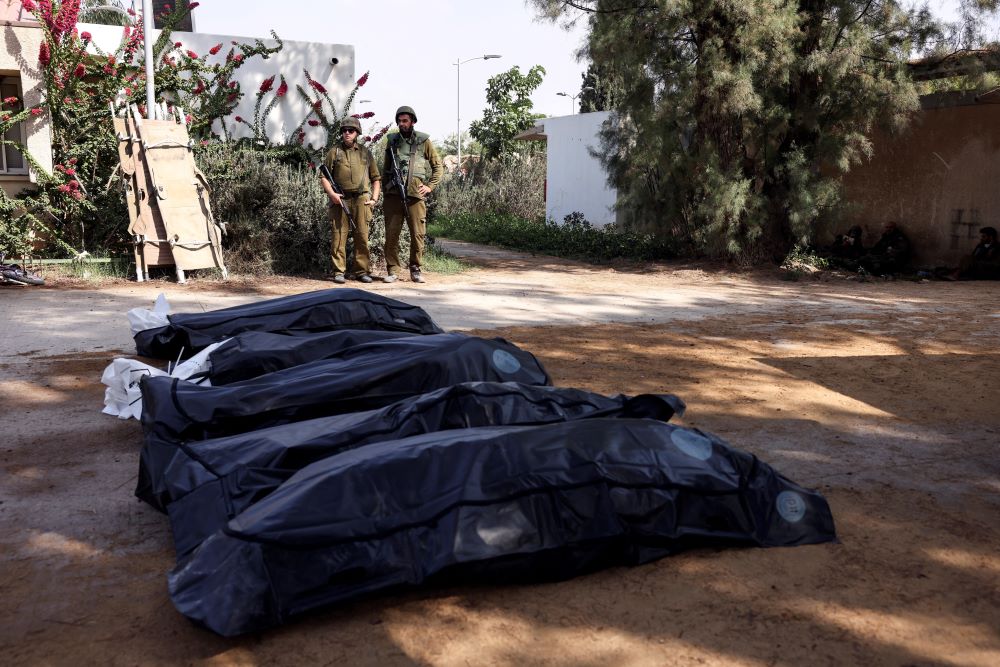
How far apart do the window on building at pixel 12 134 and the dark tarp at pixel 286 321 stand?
6.25m

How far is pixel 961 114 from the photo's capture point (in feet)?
42.5

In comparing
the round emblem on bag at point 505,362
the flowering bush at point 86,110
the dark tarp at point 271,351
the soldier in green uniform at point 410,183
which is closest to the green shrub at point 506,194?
the flowering bush at point 86,110

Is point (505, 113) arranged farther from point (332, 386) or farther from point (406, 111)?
point (332, 386)

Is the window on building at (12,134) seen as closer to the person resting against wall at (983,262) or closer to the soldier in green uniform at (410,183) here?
the soldier in green uniform at (410,183)

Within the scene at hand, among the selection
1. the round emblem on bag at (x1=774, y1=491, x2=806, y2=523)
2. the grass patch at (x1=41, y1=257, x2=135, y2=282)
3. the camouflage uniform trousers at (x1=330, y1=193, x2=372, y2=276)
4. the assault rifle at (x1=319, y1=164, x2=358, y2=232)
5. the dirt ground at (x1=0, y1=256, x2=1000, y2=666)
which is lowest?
the dirt ground at (x1=0, y1=256, x2=1000, y2=666)

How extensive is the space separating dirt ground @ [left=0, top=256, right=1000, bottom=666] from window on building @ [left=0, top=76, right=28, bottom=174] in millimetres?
5847

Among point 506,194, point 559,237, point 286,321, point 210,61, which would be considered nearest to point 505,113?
point 506,194

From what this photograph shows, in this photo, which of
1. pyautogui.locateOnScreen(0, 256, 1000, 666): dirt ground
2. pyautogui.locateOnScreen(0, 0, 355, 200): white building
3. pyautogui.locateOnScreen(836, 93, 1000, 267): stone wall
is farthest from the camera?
pyautogui.locateOnScreen(836, 93, 1000, 267): stone wall

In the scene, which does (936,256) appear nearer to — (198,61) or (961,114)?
(961,114)

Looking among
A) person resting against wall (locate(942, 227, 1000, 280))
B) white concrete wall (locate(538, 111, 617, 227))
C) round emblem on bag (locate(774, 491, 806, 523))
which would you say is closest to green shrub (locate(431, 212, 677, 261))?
white concrete wall (locate(538, 111, 617, 227))

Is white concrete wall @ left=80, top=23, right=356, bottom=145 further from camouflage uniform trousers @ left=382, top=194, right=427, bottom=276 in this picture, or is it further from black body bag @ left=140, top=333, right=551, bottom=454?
black body bag @ left=140, top=333, right=551, bottom=454

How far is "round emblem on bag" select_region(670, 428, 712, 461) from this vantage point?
3080 millimetres

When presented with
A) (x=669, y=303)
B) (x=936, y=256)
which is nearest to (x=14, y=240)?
(x=669, y=303)

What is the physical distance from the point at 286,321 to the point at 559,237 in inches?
460
